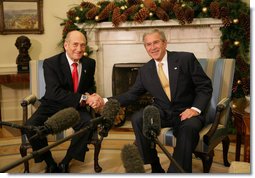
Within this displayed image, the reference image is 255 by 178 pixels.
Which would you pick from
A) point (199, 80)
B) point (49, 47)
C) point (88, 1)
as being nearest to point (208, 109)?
point (199, 80)

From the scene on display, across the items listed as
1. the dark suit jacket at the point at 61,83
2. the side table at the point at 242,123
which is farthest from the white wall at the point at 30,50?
the side table at the point at 242,123

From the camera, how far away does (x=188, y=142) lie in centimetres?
160

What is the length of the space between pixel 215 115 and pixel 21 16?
5.92ft

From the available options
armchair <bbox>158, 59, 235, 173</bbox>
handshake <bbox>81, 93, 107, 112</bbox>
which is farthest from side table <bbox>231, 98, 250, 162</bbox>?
handshake <bbox>81, 93, 107, 112</bbox>

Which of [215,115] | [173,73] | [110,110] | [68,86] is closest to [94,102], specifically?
[68,86]

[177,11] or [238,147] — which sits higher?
[177,11]

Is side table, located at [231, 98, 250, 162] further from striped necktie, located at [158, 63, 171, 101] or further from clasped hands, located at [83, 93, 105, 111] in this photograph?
clasped hands, located at [83, 93, 105, 111]

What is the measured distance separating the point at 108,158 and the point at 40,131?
140cm

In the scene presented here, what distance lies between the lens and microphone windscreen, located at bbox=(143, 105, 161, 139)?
1.99 ft

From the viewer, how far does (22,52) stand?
93.3 inches

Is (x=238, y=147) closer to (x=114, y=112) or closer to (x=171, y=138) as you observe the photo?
(x=171, y=138)

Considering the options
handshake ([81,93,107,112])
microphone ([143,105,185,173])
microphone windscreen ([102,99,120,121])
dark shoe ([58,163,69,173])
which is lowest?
dark shoe ([58,163,69,173])

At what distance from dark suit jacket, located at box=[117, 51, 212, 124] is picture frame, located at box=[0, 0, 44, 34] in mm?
1055

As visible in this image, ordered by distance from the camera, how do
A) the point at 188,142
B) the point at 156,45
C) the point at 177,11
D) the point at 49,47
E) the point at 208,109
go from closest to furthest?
the point at 188,142 → the point at 156,45 → the point at 208,109 → the point at 49,47 → the point at 177,11
